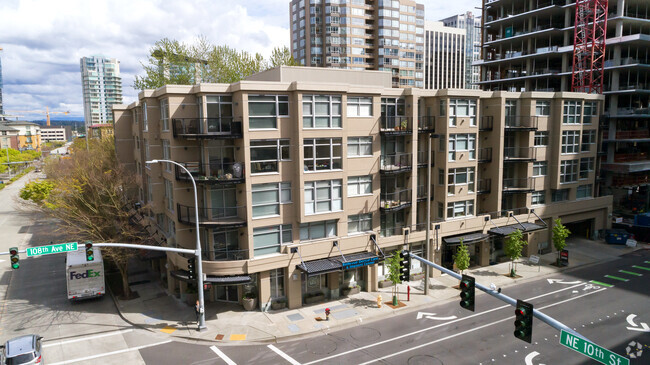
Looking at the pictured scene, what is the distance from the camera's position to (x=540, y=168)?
136ft

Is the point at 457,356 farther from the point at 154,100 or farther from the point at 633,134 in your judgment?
the point at 633,134

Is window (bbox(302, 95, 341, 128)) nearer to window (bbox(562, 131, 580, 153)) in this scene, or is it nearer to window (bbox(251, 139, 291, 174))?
window (bbox(251, 139, 291, 174))

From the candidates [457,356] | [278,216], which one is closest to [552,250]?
[457,356]

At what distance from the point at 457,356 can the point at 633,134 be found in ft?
150

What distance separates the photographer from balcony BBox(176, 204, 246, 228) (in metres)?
27.1

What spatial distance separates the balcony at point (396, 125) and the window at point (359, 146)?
4.63ft

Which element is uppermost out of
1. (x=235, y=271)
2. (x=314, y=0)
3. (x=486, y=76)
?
(x=314, y=0)

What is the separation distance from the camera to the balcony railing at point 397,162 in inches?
1287

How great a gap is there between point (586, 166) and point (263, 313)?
121 ft

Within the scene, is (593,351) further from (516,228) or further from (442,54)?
(442,54)

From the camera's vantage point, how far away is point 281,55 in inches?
2373

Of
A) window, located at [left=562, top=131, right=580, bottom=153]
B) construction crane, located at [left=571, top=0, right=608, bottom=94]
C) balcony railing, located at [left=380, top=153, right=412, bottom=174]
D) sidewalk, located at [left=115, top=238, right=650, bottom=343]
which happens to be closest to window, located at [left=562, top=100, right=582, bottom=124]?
window, located at [left=562, top=131, right=580, bottom=153]

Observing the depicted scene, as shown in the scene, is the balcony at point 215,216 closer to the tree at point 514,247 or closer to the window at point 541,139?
the tree at point 514,247

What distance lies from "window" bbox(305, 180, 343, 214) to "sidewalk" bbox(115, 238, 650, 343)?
6582 millimetres
